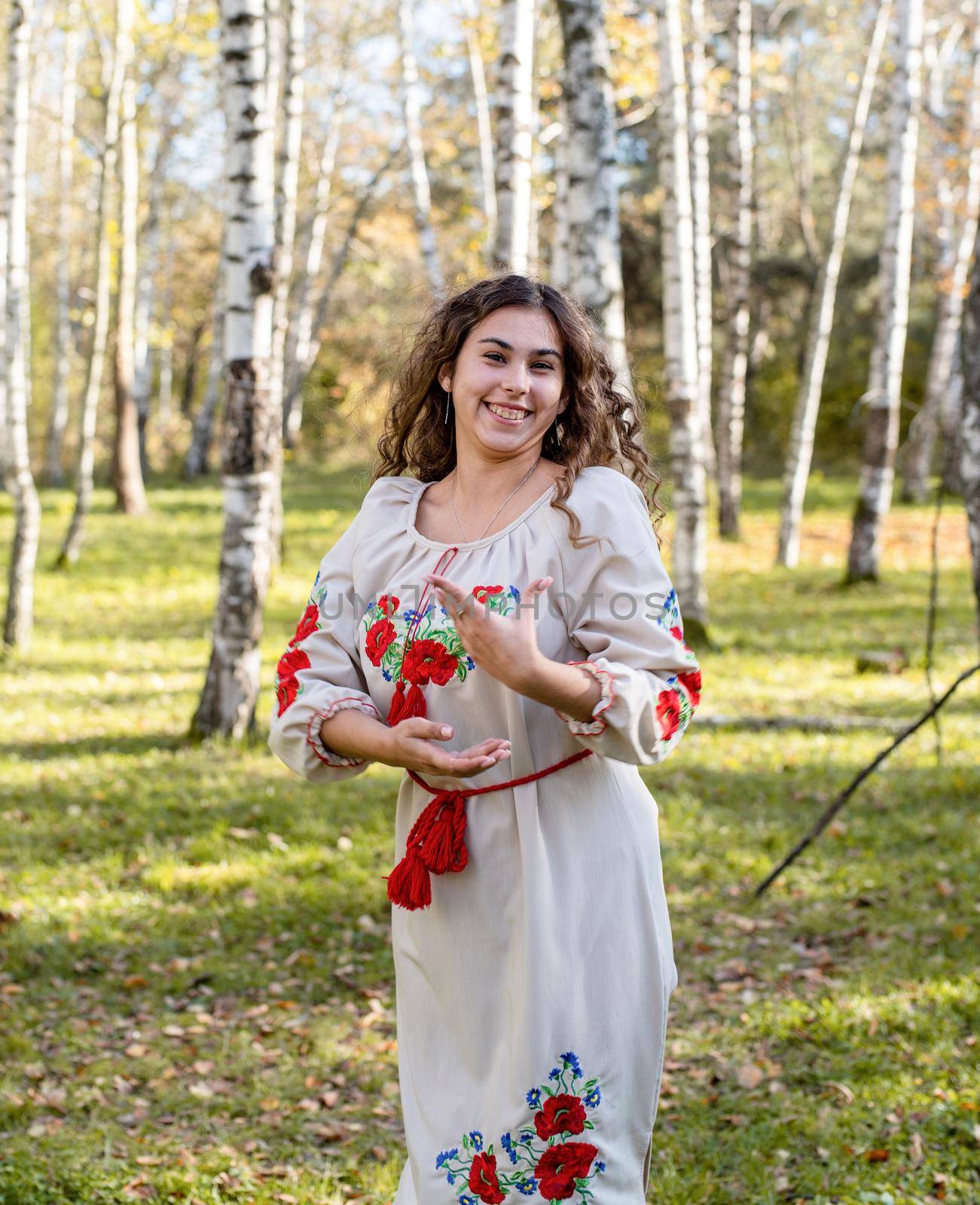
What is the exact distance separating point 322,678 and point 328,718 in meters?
0.14

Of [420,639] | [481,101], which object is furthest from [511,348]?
[481,101]

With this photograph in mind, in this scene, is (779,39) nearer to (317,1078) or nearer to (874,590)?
(874,590)

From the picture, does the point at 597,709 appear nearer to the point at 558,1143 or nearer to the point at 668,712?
the point at 668,712

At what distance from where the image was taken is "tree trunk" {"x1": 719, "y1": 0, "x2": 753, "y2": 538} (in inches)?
553

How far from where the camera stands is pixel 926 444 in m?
20.8

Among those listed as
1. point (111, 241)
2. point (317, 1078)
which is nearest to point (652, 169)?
point (111, 241)

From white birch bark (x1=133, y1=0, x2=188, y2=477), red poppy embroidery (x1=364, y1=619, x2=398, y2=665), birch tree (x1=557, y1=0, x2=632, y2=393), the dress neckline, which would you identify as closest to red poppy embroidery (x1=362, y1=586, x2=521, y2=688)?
red poppy embroidery (x1=364, y1=619, x2=398, y2=665)

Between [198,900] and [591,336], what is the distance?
12.7ft

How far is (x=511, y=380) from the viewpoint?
2.42 metres

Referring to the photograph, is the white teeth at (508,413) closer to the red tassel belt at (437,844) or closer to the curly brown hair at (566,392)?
the curly brown hair at (566,392)

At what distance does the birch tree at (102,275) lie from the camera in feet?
42.3

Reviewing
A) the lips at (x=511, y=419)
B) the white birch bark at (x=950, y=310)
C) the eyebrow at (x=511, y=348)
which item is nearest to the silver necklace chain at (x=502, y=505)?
the lips at (x=511, y=419)

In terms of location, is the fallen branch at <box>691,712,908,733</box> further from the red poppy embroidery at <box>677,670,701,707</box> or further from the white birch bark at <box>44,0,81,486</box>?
the white birch bark at <box>44,0,81,486</box>

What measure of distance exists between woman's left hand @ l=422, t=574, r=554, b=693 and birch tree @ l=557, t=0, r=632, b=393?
5708 mm
